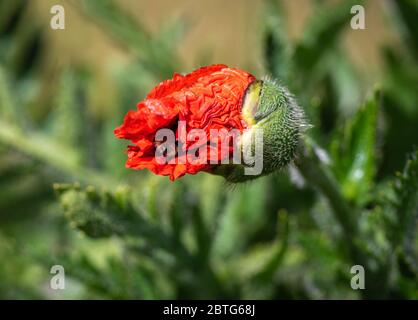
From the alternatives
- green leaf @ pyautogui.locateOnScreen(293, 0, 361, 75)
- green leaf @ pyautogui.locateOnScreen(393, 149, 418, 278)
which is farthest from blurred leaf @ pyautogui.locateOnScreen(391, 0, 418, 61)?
green leaf @ pyautogui.locateOnScreen(393, 149, 418, 278)

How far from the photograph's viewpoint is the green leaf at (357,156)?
1.20 m

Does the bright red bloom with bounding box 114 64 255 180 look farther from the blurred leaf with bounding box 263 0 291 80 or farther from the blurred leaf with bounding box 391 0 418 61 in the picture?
the blurred leaf with bounding box 391 0 418 61

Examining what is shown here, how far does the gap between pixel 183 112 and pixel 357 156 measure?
0.50m

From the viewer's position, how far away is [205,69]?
0.89 metres

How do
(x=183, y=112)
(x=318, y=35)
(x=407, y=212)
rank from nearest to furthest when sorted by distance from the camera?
(x=183, y=112)
(x=407, y=212)
(x=318, y=35)

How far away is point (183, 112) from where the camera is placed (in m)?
0.84

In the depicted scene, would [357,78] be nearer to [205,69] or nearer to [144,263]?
[144,263]

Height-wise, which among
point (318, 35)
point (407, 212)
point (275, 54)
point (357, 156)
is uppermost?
point (318, 35)

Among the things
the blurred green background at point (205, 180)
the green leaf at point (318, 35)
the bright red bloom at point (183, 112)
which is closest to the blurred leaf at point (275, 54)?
the blurred green background at point (205, 180)

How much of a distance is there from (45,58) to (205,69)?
1539 mm

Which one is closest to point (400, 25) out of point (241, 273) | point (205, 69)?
point (241, 273)

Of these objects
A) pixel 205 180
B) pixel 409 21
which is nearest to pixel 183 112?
pixel 205 180

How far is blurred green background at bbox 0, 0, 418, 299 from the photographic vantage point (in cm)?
118

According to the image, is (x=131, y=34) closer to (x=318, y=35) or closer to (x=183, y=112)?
(x=318, y=35)
